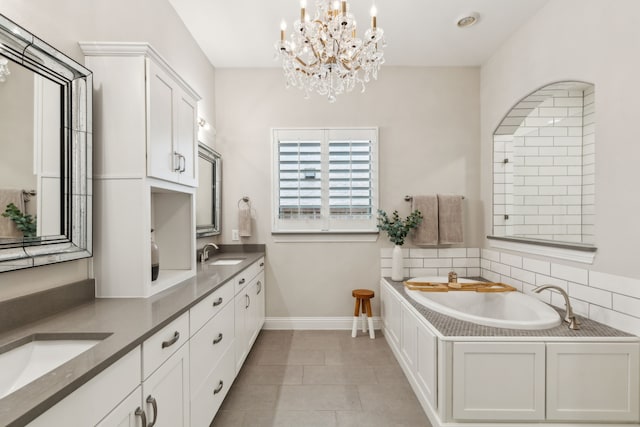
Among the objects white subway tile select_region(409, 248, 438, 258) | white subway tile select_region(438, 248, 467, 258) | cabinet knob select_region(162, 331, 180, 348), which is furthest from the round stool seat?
cabinet knob select_region(162, 331, 180, 348)

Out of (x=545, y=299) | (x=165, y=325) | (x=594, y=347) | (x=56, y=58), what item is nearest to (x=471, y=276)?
(x=545, y=299)

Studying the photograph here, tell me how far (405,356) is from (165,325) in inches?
74.2

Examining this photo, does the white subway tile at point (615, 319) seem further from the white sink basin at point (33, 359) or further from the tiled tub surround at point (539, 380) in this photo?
the white sink basin at point (33, 359)

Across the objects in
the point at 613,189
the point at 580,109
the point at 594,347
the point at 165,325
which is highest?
the point at 580,109

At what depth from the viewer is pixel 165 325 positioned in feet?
4.27

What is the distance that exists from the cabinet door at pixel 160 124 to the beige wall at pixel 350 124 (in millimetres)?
1569

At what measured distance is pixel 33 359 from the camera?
1096 mm

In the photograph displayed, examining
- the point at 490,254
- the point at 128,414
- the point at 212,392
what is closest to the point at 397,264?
the point at 490,254

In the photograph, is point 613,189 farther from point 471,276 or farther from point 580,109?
point 471,276

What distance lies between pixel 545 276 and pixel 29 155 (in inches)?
126

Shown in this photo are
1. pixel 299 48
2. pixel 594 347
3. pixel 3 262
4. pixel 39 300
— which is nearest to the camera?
pixel 3 262

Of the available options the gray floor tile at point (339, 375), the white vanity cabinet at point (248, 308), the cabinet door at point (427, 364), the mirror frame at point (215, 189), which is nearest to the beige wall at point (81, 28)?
the mirror frame at point (215, 189)

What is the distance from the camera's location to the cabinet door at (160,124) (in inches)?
66.1

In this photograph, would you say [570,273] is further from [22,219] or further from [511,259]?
[22,219]
